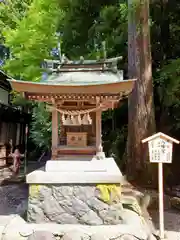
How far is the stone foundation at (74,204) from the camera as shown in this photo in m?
6.10

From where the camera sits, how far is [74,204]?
6.14 meters

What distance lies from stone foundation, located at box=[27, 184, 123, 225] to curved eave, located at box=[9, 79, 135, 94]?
2.04m

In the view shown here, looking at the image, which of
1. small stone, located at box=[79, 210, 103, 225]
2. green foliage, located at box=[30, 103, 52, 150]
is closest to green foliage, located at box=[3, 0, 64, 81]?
green foliage, located at box=[30, 103, 52, 150]

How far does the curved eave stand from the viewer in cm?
615

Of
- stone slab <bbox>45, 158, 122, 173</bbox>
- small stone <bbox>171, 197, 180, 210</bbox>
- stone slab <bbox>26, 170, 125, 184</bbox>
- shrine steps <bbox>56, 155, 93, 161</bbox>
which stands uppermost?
shrine steps <bbox>56, 155, 93, 161</bbox>

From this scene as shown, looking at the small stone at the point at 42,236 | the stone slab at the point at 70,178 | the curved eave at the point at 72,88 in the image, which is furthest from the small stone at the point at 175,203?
the small stone at the point at 42,236

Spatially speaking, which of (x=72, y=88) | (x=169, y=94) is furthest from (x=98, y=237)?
(x=169, y=94)

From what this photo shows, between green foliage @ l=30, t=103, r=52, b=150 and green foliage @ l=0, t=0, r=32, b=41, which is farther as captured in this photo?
green foliage @ l=0, t=0, r=32, b=41

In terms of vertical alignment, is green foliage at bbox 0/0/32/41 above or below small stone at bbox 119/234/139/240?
above

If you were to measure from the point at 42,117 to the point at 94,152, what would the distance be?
6970mm

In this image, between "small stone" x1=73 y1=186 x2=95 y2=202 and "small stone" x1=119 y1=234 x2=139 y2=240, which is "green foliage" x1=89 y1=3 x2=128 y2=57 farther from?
"small stone" x1=119 y1=234 x2=139 y2=240

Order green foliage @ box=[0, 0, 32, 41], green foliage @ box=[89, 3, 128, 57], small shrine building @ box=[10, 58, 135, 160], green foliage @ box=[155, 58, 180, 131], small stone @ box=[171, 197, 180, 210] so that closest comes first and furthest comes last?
small shrine building @ box=[10, 58, 135, 160] < small stone @ box=[171, 197, 180, 210] < green foliage @ box=[155, 58, 180, 131] < green foliage @ box=[89, 3, 128, 57] < green foliage @ box=[0, 0, 32, 41]

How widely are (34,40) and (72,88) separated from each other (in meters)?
7.07

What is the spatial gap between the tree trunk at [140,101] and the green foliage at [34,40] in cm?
448
